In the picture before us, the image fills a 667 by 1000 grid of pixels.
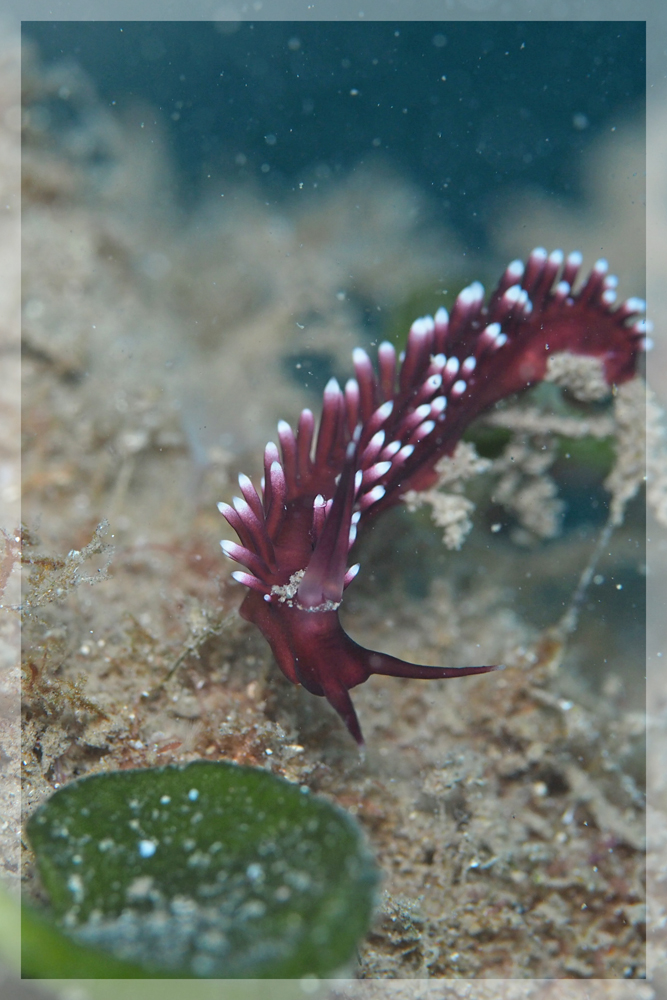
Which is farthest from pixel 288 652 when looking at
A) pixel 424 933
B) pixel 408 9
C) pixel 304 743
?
pixel 408 9

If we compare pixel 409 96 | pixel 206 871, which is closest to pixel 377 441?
pixel 206 871

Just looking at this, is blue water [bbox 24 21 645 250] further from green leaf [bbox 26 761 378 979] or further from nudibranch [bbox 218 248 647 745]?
green leaf [bbox 26 761 378 979]

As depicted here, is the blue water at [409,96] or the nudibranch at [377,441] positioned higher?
the blue water at [409,96]

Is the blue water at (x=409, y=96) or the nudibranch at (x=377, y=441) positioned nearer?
the nudibranch at (x=377, y=441)

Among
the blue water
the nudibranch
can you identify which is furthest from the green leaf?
the blue water

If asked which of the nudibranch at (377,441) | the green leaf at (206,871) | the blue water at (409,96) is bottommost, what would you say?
the green leaf at (206,871)

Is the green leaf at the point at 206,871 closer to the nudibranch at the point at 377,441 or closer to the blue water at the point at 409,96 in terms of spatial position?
the nudibranch at the point at 377,441

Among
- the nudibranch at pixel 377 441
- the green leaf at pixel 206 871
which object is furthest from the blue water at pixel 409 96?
the green leaf at pixel 206 871
